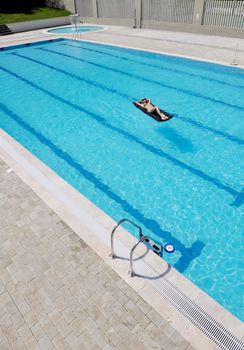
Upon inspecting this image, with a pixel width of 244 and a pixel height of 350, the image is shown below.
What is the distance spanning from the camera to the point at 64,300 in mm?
3852

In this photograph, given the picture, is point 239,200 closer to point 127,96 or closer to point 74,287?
point 74,287

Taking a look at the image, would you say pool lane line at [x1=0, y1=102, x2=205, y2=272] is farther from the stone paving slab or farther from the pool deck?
the stone paving slab

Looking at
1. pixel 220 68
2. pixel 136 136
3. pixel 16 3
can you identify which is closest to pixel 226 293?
pixel 136 136

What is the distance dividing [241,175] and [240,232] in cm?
198

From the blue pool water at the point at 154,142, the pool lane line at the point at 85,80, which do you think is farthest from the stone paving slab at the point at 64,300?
the pool lane line at the point at 85,80

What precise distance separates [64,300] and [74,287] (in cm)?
22

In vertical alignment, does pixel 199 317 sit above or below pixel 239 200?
above

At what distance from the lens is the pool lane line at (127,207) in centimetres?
523

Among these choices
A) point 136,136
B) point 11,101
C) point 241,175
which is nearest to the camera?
point 241,175

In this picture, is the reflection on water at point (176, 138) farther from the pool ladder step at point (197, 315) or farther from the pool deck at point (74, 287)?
the pool ladder step at point (197, 315)

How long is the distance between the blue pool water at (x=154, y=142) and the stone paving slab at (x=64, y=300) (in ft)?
5.03

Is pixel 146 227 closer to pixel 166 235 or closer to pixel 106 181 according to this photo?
pixel 166 235

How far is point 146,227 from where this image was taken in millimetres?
5824

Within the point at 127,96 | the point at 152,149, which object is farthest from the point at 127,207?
the point at 127,96
